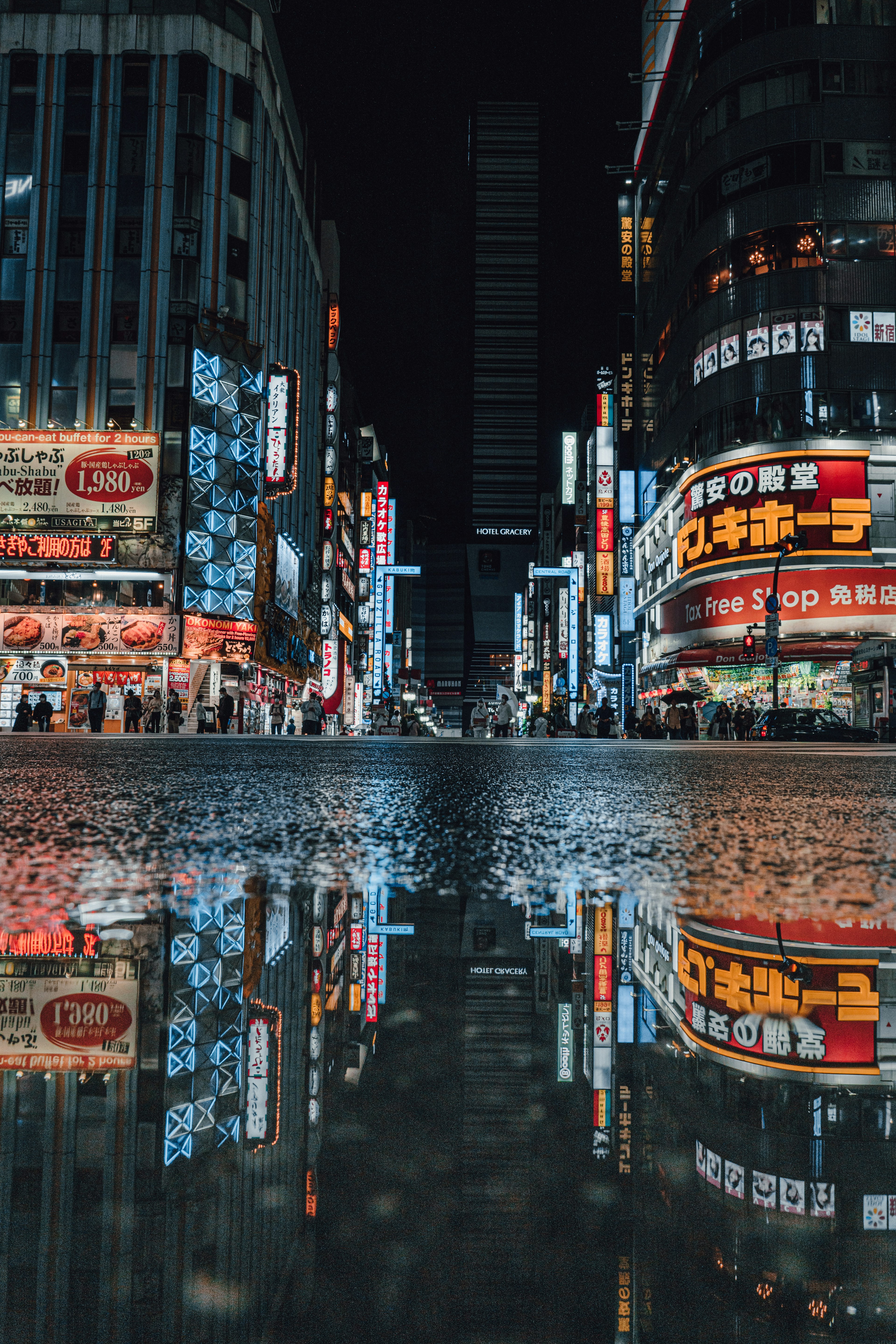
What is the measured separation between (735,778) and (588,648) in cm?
5743

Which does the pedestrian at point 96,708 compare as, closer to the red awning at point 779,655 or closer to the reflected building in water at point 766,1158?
the red awning at point 779,655

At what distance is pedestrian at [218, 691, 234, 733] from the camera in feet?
98.8

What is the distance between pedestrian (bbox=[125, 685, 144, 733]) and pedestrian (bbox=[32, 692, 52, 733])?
7.40 ft

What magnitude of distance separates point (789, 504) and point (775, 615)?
20.3 feet

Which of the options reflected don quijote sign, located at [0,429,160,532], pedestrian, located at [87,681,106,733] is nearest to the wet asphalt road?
pedestrian, located at [87,681,106,733]

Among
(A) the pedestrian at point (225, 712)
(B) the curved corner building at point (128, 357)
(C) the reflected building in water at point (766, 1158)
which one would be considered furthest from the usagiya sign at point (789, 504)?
(C) the reflected building in water at point (766, 1158)

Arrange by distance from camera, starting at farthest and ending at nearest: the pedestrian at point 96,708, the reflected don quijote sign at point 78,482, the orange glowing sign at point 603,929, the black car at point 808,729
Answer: the reflected don quijote sign at point 78,482 → the pedestrian at point 96,708 → the black car at point 808,729 → the orange glowing sign at point 603,929

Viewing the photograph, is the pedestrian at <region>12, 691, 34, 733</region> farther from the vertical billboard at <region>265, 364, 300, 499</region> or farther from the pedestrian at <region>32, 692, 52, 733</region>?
the vertical billboard at <region>265, 364, 300, 499</region>

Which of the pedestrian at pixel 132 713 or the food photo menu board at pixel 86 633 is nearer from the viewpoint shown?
the pedestrian at pixel 132 713

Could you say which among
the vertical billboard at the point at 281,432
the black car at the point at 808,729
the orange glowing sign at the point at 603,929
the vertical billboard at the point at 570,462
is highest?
the vertical billboard at the point at 570,462

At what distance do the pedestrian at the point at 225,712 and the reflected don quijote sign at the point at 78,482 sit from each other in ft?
26.1

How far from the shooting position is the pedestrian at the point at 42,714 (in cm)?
2939

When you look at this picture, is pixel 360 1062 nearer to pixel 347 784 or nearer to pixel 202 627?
pixel 347 784

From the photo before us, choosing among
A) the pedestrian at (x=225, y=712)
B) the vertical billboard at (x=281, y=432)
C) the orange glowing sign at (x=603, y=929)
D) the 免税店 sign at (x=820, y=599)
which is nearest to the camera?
the orange glowing sign at (x=603, y=929)
